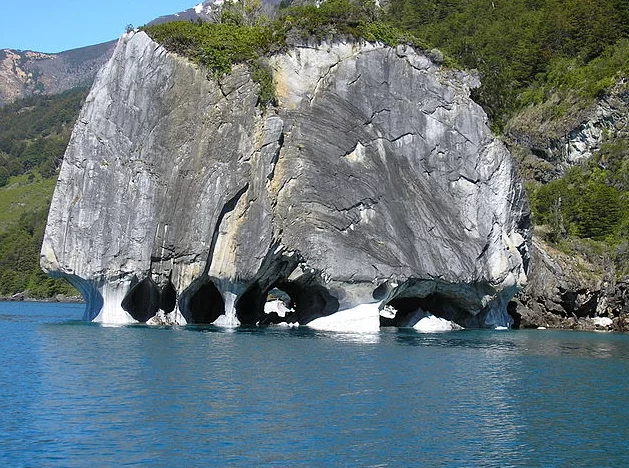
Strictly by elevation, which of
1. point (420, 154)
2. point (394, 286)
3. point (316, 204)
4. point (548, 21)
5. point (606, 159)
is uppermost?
point (548, 21)

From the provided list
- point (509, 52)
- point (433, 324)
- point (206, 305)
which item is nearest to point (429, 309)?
point (433, 324)

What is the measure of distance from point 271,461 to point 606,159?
242 feet

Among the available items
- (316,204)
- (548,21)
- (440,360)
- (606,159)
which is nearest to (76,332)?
(316,204)

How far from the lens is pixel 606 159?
83.4m

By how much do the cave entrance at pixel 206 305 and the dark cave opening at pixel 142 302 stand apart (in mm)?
2290

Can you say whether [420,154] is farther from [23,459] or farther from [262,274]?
[23,459]

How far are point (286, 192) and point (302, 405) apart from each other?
2874cm

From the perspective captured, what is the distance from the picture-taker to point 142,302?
53250 millimetres

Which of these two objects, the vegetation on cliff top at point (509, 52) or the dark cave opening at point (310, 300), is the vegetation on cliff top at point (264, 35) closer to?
the vegetation on cliff top at point (509, 52)

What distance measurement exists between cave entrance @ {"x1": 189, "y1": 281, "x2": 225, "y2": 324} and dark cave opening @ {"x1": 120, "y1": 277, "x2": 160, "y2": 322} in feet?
7.51

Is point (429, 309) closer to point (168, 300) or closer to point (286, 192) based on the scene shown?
point (286, 192)

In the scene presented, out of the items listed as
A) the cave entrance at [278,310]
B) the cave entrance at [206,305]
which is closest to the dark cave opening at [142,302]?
the cave entrance at [206,305]

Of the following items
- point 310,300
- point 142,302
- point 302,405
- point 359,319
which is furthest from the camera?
point 310,300

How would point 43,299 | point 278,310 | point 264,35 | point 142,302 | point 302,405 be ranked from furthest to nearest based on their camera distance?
point 43,299 → point 278,310 → point 264,35 → point 142,302 → point 302,405
